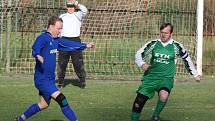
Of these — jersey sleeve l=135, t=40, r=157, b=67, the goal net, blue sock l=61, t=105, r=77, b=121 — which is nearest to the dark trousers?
the goal net

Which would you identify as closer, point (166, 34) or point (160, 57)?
point (166, 34)

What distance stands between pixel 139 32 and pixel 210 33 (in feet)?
7.10

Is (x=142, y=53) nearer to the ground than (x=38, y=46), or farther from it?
Answer: nearer to the ground

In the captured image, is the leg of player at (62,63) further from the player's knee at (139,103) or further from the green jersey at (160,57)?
the player's knee at (139,103)

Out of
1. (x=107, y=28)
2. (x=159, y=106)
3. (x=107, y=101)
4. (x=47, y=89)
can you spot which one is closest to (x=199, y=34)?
(x=107, y=28)

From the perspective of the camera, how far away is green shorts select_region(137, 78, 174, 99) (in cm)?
1005

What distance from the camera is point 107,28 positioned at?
18453 mm

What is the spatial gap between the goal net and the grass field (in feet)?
5.41

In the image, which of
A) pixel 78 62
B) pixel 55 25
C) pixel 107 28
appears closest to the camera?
pixel 55 25

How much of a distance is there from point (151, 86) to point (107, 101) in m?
3.08

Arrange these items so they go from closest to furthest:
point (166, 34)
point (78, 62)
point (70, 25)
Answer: point (166, 34) → point (70, 25) → point (78, 62)

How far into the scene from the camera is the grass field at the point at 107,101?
11.1m

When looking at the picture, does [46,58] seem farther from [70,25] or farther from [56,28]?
[70,25]

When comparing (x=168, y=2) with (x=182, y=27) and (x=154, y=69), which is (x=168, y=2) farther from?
(x=154, y=69)
